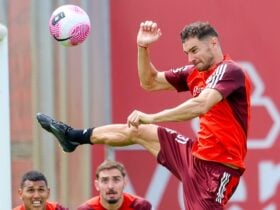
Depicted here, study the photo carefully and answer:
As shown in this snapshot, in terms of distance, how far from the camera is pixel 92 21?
11297 mm

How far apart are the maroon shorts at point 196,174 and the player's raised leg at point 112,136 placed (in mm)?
68

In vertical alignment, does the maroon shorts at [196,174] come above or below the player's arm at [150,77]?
below

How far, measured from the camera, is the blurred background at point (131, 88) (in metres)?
11.3

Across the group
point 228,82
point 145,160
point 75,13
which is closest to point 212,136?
point 228,82

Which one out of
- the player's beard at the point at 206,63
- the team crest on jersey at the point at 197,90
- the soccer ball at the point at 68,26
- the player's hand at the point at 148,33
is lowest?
the team crest on jersey at the point at 197,90

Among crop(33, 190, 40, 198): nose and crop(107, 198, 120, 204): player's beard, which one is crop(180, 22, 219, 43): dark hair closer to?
crop(107, 198, 120, 204): player's beard

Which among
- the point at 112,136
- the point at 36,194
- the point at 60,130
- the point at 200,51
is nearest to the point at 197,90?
the point at 200,51

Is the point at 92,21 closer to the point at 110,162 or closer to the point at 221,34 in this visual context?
the point at 221,34

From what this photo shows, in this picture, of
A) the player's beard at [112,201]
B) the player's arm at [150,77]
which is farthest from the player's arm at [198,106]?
the player's beard at [112,201]

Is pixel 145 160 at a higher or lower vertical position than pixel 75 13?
lower

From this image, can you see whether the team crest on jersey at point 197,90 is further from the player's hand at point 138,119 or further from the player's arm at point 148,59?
the player's hand at point 138,119

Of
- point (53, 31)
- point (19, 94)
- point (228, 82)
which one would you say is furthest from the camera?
point (19, 94)

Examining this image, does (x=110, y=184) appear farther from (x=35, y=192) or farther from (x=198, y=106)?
(x=198, y=106)

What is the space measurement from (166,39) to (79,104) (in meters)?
0.93
